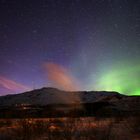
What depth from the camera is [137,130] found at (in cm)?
2014

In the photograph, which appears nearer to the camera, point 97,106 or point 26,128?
point 26,128

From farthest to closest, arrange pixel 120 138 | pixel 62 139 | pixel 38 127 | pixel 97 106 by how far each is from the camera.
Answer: pixel 97 106 → pixel 38 127 → pixel 120 138 → pixel 62 139

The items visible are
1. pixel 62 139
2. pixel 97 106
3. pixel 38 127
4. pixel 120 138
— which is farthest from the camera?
pixel 97 106

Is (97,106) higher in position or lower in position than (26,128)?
higher

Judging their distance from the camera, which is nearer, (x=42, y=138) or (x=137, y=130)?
(x=42, y=138)

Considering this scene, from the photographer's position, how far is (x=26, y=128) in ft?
53.9

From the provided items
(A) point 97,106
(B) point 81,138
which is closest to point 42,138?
(B) point 81,138

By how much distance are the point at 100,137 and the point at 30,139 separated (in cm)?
342

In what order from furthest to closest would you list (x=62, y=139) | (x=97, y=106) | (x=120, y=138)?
(x=97, y=106) < (x=120, y=138) < (x=62, y=139)

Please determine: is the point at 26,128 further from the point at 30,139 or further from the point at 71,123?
the point at 71,123

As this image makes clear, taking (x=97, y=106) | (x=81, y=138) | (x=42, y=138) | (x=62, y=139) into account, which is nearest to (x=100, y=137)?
(x=81, y=138)

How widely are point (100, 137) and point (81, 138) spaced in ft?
3.09

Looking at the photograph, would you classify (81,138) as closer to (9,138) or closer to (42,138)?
(42,138)

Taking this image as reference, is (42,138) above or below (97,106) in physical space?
below
